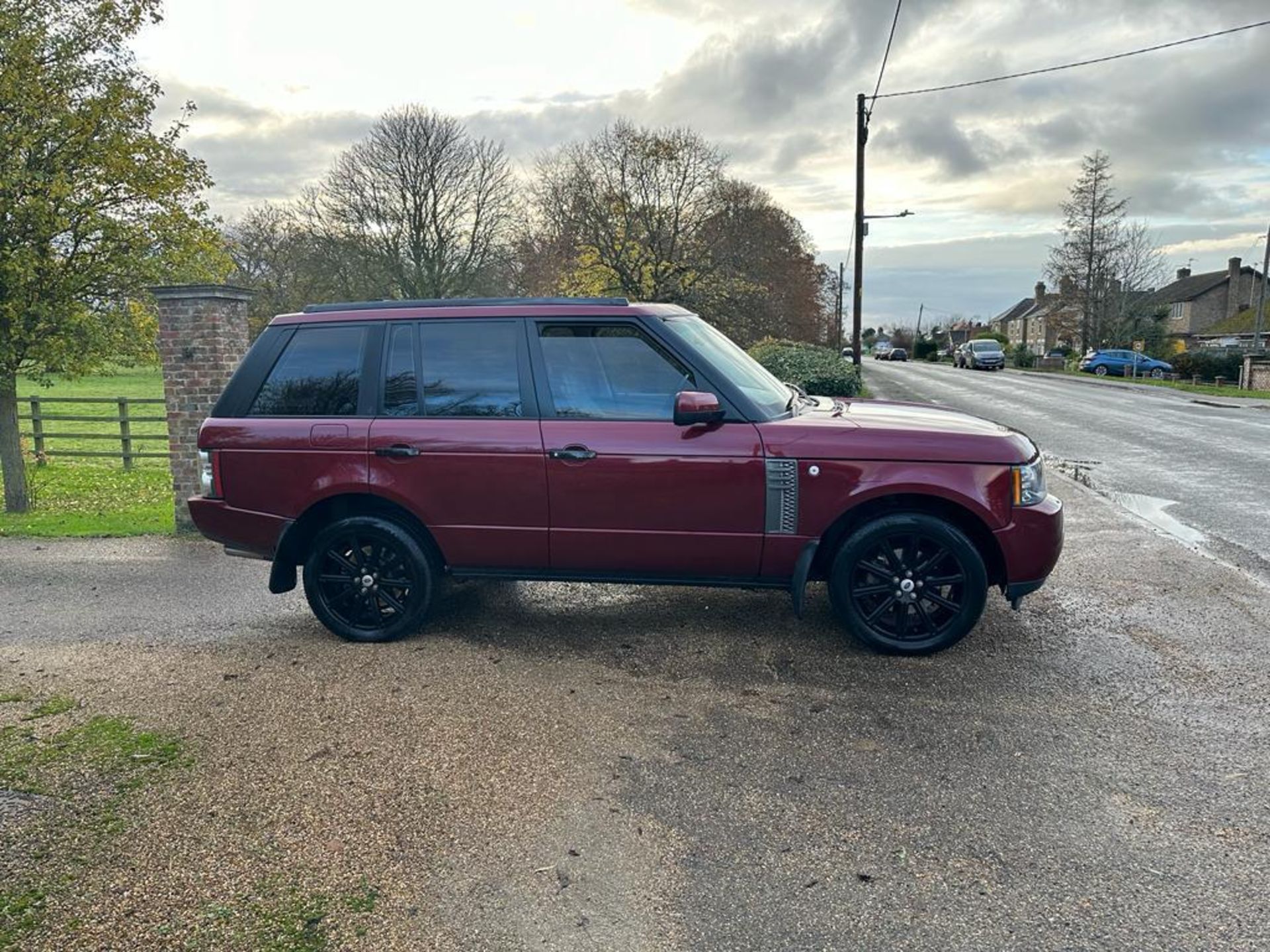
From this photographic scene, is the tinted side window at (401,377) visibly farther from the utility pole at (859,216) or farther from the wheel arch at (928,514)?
the utility pole at (859,216)

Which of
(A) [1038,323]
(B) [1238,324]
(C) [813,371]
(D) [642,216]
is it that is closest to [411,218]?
(D) [642,216]

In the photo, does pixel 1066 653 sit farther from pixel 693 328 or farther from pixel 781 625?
pixel 693 328

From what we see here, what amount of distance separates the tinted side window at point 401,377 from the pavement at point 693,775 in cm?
137

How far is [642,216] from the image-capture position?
85.9ft

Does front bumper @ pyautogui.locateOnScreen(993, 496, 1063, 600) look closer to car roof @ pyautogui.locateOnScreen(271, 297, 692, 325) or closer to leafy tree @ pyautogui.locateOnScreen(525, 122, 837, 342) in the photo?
car roof @ pyautogui.locateOnScreen(271, 297, 692, 325)

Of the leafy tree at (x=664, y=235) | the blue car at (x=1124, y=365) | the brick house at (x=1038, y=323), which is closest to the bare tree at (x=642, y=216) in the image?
the leafy tree at (x=664, y=235)

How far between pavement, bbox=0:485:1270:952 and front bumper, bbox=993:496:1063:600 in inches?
18.6

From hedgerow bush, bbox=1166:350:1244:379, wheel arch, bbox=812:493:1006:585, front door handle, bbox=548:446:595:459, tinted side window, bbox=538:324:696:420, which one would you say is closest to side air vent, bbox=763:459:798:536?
wheel arch, bbox=812:493:1006:585

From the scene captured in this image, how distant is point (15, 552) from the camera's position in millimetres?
7566

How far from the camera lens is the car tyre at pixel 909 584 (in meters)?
4.42

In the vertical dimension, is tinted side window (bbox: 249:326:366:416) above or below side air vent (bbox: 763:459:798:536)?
above

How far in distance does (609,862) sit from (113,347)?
1023 centimetres

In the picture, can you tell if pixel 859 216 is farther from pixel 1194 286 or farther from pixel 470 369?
pixel 1194 286

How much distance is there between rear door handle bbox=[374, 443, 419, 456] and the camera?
4785 millimetres
